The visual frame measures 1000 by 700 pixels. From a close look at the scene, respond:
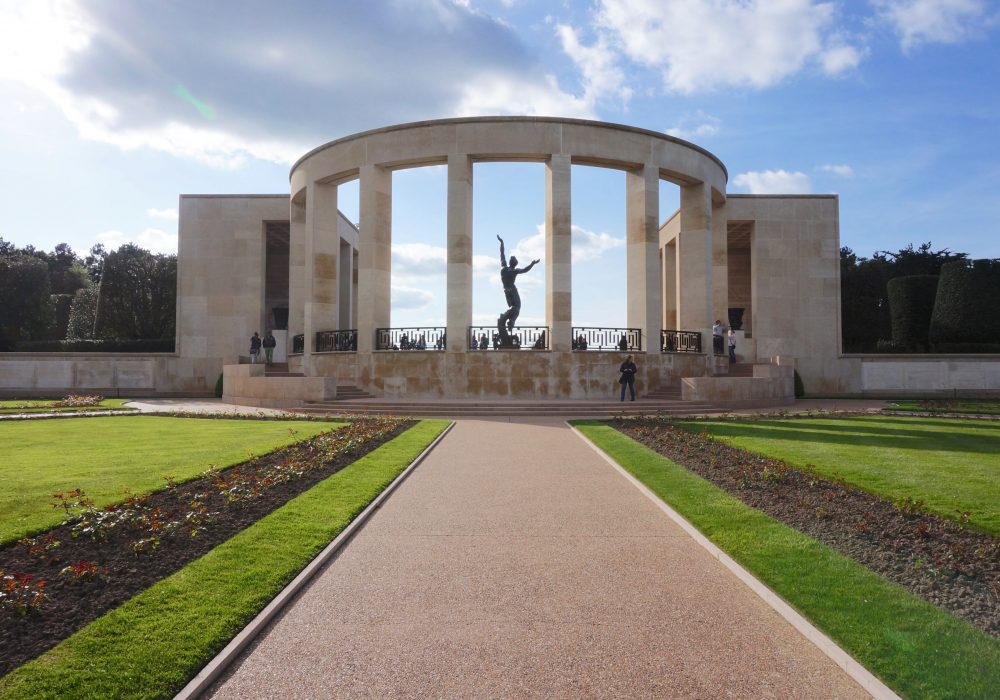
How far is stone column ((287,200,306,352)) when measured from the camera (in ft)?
113

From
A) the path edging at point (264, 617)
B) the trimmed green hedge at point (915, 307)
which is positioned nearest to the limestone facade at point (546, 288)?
the trimmed green hedge at point (915, 307)

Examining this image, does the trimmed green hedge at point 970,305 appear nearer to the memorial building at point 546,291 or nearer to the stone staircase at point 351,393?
the memorial building at point 546,291

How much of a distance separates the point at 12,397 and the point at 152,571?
1368 inches

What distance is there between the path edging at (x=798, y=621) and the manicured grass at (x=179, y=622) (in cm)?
413

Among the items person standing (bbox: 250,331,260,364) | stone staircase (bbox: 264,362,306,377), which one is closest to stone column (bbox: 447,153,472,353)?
stone staircase (bbox: 264,362,306,377)

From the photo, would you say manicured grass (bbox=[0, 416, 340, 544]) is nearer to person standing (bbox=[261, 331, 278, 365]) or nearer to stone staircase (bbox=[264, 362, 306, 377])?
stone staircase (bbox=[264, 362, 306, 377])

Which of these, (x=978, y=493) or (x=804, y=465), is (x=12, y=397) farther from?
(x=978, y=493)

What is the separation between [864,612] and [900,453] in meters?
9.48

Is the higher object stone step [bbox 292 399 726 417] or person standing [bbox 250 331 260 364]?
person standing [bbox 250 331 260 364]

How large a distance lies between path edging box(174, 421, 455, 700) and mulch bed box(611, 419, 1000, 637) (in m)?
5.24

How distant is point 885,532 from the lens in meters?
7.39

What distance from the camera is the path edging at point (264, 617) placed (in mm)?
4004

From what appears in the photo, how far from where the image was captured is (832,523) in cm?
778

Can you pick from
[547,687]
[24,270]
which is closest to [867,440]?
[547,687]
